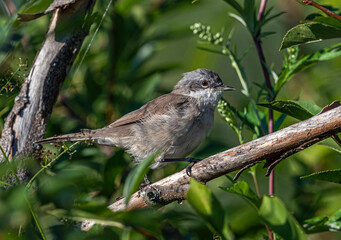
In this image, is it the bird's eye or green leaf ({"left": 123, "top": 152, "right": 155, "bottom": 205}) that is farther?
the bird's eye

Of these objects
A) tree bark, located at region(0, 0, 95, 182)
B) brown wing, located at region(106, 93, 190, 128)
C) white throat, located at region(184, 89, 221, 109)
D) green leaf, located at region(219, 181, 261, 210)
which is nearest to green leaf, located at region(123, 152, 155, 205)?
green leaf, located at region(219, 181, 261, 210)

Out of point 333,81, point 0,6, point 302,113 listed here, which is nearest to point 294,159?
point 333,81

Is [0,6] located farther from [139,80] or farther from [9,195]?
[9,195]

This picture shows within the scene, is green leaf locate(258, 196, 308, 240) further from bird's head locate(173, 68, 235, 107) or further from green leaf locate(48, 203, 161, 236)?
bird's head locate(173, 68, 235, 107)

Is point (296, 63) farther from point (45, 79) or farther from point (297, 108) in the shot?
point (45, 79)

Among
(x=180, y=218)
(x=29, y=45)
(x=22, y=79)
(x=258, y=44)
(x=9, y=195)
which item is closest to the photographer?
(x=9, y=195)

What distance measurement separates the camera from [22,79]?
112 inches

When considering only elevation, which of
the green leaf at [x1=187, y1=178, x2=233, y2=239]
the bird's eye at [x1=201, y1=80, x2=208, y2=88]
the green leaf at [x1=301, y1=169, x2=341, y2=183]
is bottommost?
the bird's eye at [x1=201, y1=80, x2=208, y2=88]

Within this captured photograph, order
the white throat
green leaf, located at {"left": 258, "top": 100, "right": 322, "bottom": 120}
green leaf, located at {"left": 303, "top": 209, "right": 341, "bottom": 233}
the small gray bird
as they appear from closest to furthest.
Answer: green leaf, located at {"left": 258, "top": 100, "right": 322, "bottom": 120}, green leaf, located at {"left": 303, "top": 209, "right": 341, "bottom": 233}, the small gray bird, the white throat

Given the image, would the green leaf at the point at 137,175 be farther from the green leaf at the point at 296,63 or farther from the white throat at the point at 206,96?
the white throat at the point at 206,96

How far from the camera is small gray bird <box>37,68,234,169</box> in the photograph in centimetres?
385

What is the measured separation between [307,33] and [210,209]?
1.38 m

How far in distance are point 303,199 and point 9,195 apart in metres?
2.30

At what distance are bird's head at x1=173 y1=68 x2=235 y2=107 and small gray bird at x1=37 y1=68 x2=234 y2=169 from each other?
49 mm
